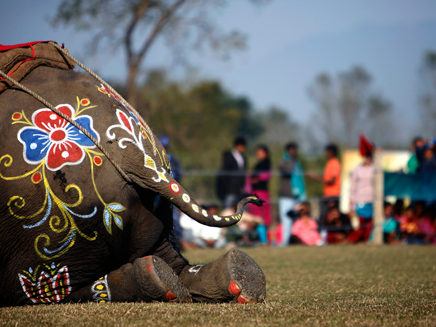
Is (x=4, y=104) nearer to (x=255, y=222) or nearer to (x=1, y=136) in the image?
(x=1, y=136)

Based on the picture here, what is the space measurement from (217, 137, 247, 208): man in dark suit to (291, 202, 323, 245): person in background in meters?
1.04

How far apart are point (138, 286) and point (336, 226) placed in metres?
6.18

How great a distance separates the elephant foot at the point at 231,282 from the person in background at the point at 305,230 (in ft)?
18.5

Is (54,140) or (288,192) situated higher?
(54,140)

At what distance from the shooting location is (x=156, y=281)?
2.37 metres

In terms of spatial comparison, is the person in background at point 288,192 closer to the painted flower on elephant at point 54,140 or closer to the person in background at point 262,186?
the person in background at point 262,186

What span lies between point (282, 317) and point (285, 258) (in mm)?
3615

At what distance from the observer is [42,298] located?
2447mm

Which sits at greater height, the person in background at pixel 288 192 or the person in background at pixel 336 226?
the person in background at pixel 288 192

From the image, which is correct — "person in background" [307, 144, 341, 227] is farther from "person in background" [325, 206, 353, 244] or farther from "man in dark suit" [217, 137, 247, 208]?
"man in dark suit" [217, 137, 247, 208]

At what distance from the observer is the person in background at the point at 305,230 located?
7953 millimetres

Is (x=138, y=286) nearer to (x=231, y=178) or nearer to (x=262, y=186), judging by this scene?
(x=231, y=178)

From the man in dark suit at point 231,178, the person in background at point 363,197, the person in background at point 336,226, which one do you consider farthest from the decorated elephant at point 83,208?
the person in background at point 363,197

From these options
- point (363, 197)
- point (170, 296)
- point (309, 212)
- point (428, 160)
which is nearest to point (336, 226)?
point (309, 212)
